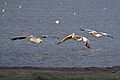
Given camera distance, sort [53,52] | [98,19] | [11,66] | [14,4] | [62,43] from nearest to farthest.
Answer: [11,66] → [53,52] → [62,43] → [98,19] → [14,4]

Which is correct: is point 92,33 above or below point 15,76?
below

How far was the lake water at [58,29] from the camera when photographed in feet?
33.1

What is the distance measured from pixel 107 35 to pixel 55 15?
613 centimetres

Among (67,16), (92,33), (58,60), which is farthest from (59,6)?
(58,60)

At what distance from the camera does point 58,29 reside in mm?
15812

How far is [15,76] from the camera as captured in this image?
7137mm

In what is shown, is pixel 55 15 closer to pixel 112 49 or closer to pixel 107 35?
pixel 107 35

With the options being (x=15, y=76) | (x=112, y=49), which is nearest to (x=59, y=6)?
(x=112, y=49)

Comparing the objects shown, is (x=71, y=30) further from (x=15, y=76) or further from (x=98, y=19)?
(x=15, y=76)

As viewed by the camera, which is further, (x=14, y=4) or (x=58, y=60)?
(x=14, y=4)

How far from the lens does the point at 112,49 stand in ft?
38.5

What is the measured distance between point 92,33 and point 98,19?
5299 millimetres

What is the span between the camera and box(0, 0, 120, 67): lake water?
10102 millimetres

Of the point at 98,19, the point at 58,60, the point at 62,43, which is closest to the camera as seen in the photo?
the point at 58,60
